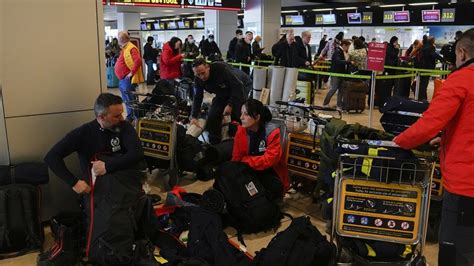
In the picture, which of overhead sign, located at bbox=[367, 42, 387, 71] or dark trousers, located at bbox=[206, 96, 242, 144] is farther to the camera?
overhead sign, located at bbox=[367, 42, 387, 71]

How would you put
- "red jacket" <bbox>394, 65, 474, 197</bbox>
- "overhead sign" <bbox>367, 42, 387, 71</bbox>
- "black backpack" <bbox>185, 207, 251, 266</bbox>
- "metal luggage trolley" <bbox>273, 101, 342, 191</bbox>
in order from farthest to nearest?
"overhead sign" <bbox>367, 42, 387, 71</bbox>
"metal luggage trolley" <bbox>273, 101, 342, 191</bbox>
"black backpack" <bbox>185, 207, 251, 266</bbox>
"red jacket" <bbox>394, 65, 474, 197</bbox>

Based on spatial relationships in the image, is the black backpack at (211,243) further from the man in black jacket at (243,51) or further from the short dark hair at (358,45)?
the man in black jacket at (243,51)

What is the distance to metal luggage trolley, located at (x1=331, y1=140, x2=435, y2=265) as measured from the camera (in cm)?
312

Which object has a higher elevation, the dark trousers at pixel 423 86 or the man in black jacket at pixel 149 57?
the man in black jacket at pixel 149 57

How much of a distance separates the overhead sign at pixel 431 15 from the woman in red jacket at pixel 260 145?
17.0m

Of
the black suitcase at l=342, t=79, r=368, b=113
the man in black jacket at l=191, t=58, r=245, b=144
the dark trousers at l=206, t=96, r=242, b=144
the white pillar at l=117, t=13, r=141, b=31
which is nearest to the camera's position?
the man in black jacket at l=191, t=58, r=245, b=144

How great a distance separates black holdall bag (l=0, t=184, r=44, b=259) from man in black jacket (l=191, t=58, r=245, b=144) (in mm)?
2555

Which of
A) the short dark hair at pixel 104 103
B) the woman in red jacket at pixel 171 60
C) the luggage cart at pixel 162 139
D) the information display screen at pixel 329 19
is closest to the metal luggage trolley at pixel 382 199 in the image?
the short dark hair at pixel 104 103

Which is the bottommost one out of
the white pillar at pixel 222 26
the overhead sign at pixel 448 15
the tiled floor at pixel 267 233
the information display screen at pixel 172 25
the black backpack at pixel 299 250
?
the tiled floor at pixel 267 233

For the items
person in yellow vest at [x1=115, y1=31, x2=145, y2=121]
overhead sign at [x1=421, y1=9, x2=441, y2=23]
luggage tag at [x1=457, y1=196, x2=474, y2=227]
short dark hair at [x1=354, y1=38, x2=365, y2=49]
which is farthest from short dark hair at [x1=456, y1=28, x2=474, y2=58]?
overhead sign at [x1=421, y1=9, x2=441, y2=23]

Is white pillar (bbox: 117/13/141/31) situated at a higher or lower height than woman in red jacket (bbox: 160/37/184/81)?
higher

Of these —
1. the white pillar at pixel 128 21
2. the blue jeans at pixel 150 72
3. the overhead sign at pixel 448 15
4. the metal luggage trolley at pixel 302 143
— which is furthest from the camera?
the overhead sign at pixel 448 15

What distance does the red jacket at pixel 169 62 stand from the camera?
916cm

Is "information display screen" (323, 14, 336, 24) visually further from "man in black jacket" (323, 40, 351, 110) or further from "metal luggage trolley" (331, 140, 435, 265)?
"metal luggage trolley" (331, 140, 435, 265)
